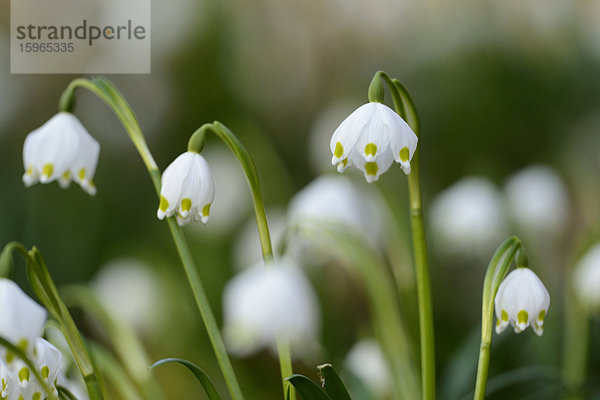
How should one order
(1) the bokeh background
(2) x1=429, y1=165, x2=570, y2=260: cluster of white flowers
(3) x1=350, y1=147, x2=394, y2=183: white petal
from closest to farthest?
(3) x1=350, y1=147, x2=394, y2=183: white petal, (2) x1=429, y1=165, x2=570, y2=260: cluster of white flowers, (1) the bokeh background

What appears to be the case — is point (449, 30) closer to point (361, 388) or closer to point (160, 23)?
point (160, 23)

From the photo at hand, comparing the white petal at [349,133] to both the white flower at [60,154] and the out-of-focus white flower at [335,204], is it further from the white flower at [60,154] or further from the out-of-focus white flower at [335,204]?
the out-of-focus white flower at [335,204]

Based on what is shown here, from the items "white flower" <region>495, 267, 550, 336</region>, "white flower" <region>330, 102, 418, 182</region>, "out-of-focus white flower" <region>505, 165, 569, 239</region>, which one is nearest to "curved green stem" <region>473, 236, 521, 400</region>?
"white flower" <region>495, 267, 550, 336</region>

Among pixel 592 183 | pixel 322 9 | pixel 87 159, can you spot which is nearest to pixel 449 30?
pixel 322 9

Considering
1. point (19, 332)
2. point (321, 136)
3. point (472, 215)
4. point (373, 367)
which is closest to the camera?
point (19, 332)

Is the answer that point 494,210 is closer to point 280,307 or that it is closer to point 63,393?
point 280,307

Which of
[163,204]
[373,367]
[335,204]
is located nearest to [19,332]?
[163,204]

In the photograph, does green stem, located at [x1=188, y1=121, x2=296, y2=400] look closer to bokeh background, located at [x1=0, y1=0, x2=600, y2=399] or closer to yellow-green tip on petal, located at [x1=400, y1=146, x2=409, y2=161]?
yellow-green tip on petal, located at [x1=400, y1=146, x2=409, y2=161]

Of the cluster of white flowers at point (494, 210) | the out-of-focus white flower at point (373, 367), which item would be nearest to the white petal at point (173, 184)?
the out-of-focus white flower at point (373, 367)
